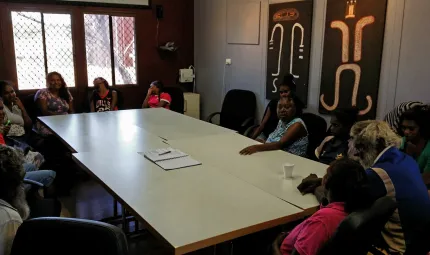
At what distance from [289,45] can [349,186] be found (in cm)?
330

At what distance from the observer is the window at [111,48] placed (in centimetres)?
542

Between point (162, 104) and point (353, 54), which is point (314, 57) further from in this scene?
point (162, 104)

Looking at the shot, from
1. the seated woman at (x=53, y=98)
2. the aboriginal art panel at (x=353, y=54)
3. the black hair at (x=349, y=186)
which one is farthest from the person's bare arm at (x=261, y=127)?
the black hair at (x=349, y=186)

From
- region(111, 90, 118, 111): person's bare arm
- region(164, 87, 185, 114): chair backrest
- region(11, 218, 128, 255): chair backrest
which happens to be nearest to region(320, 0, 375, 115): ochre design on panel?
region(164, 87, 185, 114): chair backrest

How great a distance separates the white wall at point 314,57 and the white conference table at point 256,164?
4.66 feet

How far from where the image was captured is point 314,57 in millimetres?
4340

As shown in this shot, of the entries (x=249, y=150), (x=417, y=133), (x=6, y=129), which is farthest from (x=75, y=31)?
(x=417, y=133)

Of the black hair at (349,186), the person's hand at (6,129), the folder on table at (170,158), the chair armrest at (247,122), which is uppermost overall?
the black hair at (349,186)

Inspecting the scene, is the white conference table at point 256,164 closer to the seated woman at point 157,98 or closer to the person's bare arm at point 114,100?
the seated woman at point 157,98

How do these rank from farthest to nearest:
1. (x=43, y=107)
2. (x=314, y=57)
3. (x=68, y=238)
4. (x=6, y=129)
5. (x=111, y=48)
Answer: (x=111, y=48)
(x=43, y=107)
(x=314, y=57)
(x=6, y=129)
(x=68, y=238)

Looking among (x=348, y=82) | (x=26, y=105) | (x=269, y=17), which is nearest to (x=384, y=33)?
(x=348, y=82)

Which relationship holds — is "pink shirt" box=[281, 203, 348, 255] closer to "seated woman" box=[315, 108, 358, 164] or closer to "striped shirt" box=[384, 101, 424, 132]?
"seated woman" box=[315, 108, 358, 164]

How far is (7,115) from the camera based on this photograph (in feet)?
13.5

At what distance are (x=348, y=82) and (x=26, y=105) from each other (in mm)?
3652
